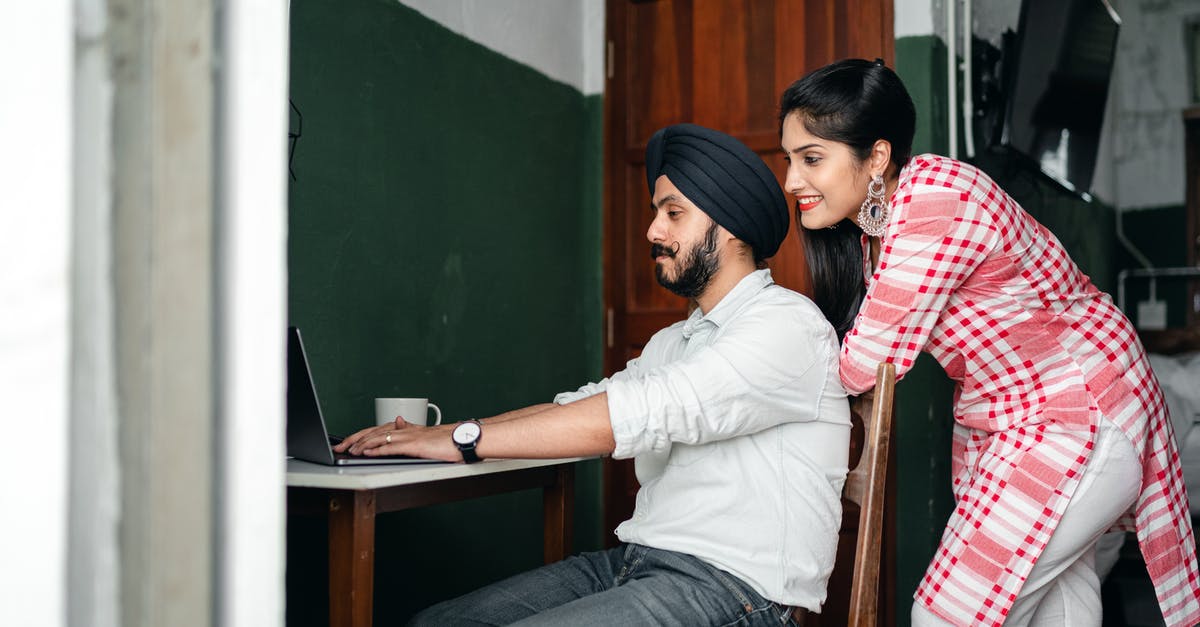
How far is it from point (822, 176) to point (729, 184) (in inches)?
6.8

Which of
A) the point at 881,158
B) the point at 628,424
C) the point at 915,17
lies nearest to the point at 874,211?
the point at 881,158

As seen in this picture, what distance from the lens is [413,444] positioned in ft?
5.02

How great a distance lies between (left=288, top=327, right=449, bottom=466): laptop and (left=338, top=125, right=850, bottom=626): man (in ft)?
0.12

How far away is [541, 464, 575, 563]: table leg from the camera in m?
1.96

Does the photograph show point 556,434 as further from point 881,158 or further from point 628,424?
point 881,158

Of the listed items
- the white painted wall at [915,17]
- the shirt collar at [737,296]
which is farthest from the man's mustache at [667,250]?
the white painted wall at [915,17]

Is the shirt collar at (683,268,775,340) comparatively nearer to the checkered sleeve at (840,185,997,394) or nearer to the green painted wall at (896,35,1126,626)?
the checkered sleeve at (840,185,997,394)

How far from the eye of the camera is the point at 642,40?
3.51 m

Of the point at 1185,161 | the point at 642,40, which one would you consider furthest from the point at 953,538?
the point at 1185,161

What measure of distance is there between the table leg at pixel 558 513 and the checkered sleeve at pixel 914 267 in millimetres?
635

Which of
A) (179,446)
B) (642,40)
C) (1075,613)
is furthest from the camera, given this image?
(642,40)

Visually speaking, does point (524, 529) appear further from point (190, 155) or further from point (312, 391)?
point (190, 155)

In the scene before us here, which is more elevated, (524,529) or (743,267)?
(743,267)

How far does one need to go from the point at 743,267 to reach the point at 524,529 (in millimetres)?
1645
